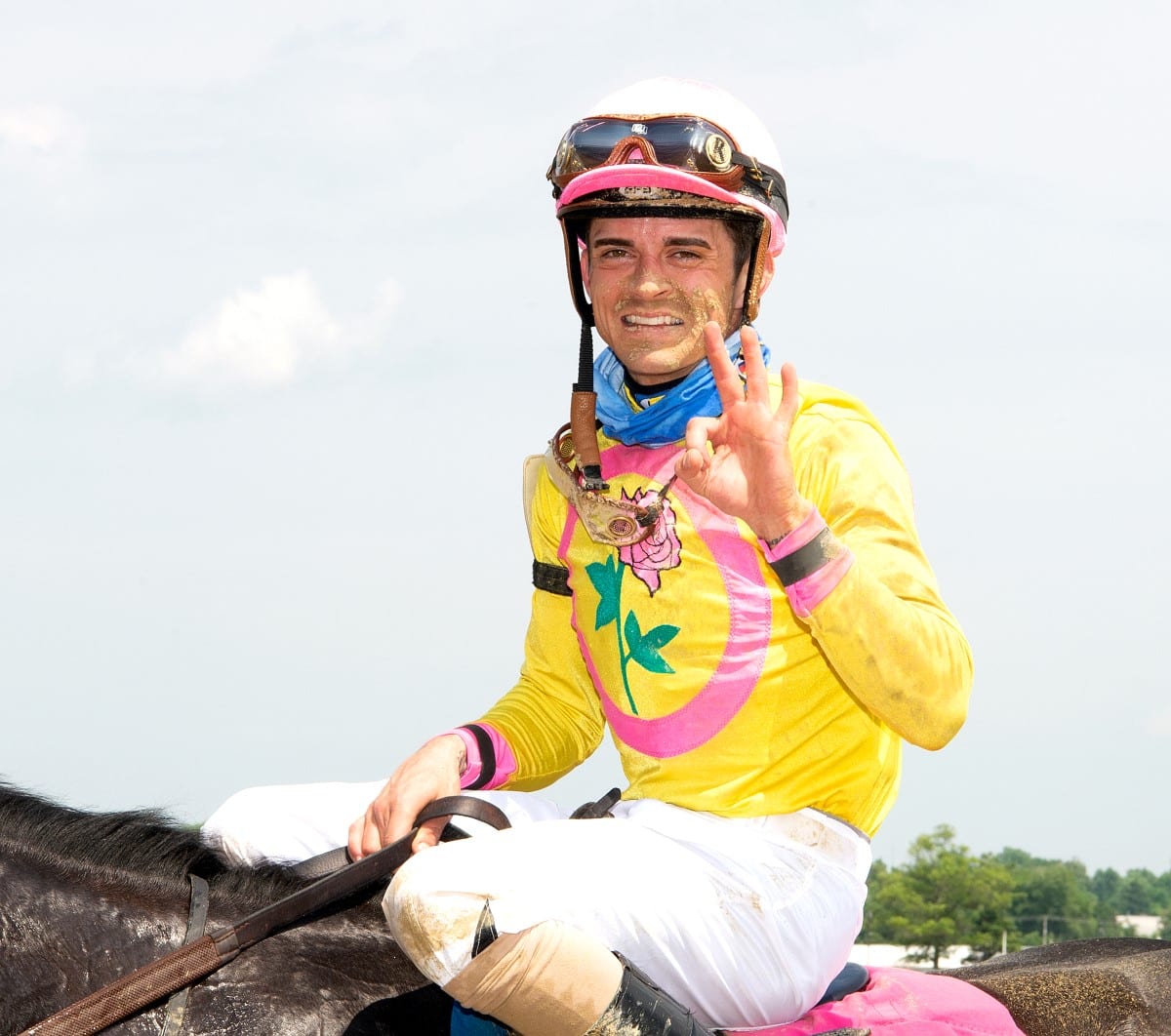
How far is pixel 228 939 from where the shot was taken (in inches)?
140

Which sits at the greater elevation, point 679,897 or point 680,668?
point 680,668

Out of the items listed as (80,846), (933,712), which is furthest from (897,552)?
(80,846)

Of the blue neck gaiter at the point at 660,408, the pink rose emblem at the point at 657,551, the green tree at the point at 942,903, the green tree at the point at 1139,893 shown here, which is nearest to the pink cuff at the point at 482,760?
the pink rose emblem at the point at 657,551

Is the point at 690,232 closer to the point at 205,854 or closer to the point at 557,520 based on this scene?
the point at 557,520

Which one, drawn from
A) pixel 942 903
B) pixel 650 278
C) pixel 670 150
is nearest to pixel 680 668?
pixel 650 278

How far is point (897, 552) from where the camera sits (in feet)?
11.8

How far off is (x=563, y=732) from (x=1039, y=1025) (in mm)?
1617

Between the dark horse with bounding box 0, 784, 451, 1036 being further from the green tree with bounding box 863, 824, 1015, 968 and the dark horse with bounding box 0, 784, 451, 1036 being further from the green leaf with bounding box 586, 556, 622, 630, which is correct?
the green tree with bounding box 863, 824, 1015, 968

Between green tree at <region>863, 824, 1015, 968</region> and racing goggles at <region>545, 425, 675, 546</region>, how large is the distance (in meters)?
26.3

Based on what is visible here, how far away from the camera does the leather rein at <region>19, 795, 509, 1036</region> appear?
3305 mm

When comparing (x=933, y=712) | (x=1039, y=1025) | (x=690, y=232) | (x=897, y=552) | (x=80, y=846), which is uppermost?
(x=690, y=232)

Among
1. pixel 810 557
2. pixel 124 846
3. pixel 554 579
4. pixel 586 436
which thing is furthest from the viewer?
pixel 554 579

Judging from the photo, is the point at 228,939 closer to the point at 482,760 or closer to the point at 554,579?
the point at 482,760

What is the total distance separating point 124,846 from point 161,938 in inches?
11.2
